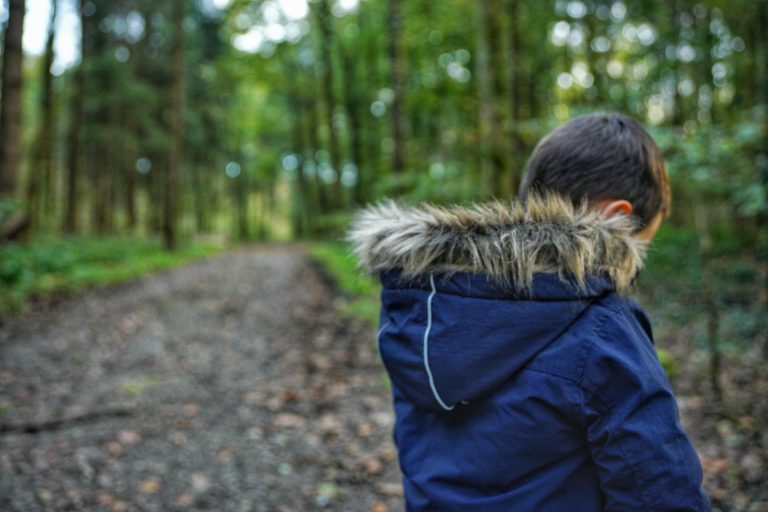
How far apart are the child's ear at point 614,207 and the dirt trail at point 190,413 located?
258 cm

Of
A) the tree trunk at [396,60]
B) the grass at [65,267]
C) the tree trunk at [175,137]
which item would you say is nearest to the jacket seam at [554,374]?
the grass at [65,267]

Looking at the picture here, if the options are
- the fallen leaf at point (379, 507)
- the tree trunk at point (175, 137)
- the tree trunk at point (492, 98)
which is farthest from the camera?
the tree trunk at point (175, 137)

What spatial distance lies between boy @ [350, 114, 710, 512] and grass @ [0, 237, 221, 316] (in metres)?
7.89

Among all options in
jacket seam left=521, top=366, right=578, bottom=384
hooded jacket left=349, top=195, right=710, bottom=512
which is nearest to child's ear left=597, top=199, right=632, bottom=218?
hooded jacket left=349, top=195, right=710, bottom=512

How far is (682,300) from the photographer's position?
24.8ft

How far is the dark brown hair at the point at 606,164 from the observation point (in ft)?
5.13

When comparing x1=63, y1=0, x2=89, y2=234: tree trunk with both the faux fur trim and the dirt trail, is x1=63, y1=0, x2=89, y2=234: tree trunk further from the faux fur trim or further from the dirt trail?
the faux fur trim

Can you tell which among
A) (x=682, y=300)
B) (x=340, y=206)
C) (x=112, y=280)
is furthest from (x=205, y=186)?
(x=682, y=300)

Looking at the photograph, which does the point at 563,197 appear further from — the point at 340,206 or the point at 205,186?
the point at 205,186

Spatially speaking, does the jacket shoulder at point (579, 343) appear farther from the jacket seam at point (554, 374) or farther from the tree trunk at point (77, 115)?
the tree trunk at point (77, 115)

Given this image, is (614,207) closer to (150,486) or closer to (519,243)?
(519,243)

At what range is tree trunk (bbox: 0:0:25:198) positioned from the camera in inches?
382

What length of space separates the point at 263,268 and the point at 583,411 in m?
14.5

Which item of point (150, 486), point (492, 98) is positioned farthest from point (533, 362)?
point (492, 98)
